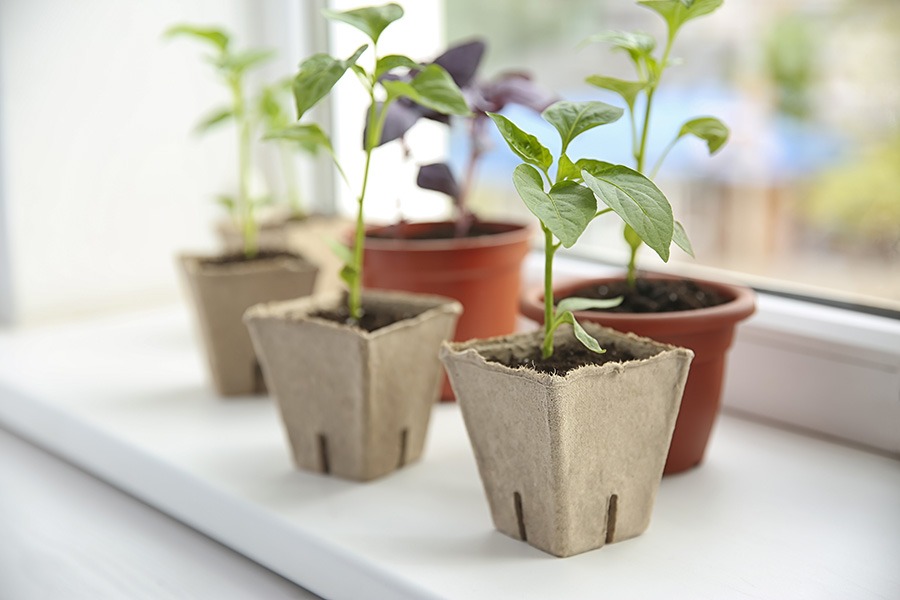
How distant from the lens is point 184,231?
1.54 m

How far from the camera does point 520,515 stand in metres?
0.74

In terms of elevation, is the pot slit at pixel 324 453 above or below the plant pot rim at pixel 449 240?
below

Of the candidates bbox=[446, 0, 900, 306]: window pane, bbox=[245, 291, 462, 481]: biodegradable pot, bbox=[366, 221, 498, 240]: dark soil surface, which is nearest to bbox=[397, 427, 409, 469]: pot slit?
bbox=[245, 291, 462, 481]: biodegradable pot

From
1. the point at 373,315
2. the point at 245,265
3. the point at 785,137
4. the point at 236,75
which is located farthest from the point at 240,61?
the point at 785,137

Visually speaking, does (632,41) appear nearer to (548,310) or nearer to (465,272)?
(548,310)

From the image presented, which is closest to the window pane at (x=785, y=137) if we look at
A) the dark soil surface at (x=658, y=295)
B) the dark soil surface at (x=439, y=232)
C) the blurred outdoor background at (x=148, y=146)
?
the blurred outdoor background at (x=148, y=146)

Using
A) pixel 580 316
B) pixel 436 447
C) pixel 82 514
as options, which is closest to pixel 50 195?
pixel 82 514

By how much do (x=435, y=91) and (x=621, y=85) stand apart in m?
0.15

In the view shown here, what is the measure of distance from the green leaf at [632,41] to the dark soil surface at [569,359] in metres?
0.23

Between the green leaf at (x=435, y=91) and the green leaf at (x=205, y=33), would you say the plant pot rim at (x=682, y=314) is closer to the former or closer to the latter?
the green leaf at (x=435, y=91)

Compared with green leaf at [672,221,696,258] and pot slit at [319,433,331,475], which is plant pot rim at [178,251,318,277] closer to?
pot slit at [319,433,331,475]

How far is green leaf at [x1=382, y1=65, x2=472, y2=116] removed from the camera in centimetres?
75

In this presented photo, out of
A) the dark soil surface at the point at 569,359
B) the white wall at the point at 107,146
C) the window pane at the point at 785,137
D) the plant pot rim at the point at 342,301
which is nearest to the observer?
the dark soil surface at the point at 569,359

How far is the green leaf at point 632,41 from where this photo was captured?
0.75 meters
